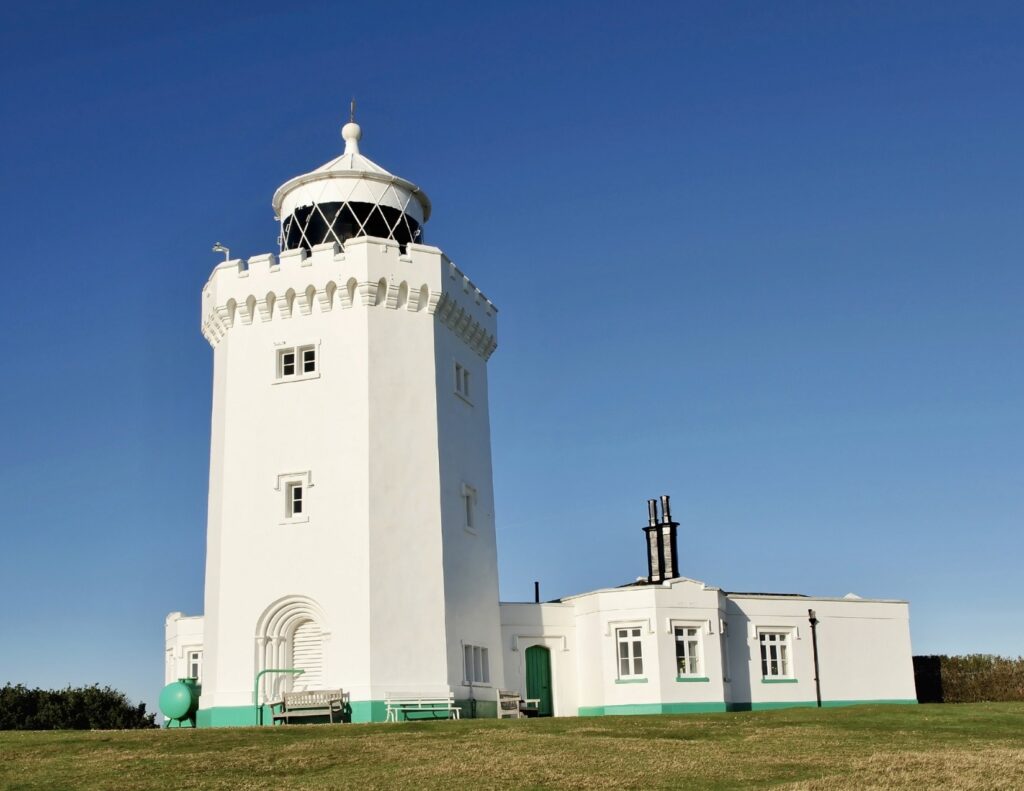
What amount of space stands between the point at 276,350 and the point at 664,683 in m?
12.9

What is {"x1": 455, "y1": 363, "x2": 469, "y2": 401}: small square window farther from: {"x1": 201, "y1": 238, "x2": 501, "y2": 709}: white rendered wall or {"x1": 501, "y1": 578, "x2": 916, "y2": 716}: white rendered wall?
{"x1": 501, "y1": 578, "x2": 916, "y2": 716}: white rendered wall

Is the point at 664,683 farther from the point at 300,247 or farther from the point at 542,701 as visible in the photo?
the point at 300,247

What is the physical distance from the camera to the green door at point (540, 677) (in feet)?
103

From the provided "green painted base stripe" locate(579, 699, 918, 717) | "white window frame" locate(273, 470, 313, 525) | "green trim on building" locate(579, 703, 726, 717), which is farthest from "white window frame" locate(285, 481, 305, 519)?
"green trim on building" locate(579, 703, 726, 717)

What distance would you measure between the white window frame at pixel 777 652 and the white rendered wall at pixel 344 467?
8.69m

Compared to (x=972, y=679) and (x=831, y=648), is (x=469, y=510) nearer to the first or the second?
(x=831, y=648)

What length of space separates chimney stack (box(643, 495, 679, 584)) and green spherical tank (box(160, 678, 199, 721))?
14.3m

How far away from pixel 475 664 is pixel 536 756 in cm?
1202

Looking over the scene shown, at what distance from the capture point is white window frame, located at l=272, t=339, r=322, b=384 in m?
27.3

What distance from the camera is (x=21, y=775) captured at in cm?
1532

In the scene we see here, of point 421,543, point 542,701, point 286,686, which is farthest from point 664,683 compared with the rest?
point 286,686

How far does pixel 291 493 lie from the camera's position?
26922 mm

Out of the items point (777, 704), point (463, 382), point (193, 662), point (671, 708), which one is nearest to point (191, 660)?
point (193, 662)

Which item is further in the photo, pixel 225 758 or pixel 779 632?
pixel 779 632
